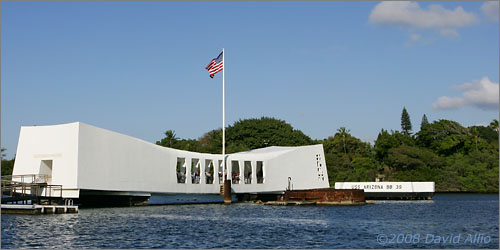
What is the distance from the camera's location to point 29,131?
42094 millimetres

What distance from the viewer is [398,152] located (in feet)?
298

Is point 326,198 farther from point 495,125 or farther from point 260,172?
point 495,125

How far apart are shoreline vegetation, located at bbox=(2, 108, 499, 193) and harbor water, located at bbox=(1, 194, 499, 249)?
5063 centimetres


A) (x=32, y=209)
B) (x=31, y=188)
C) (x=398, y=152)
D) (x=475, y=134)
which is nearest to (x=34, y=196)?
(x=31, y=188)

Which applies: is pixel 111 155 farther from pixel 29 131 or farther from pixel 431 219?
pixel 431 219

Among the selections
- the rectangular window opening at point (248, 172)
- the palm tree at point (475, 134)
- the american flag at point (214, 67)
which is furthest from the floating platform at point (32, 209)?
the palm tree at point (475, 134)

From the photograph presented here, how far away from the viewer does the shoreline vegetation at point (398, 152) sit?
290 ft

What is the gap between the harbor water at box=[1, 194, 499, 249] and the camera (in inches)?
905

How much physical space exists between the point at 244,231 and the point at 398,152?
67390 mm

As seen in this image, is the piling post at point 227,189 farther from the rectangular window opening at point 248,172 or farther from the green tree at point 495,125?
the green tree at point 495,125

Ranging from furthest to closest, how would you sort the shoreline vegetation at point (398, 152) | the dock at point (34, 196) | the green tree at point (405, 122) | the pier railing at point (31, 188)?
1. the green tree at point (405, 122)
2. the shoreline vegetation at point (398, 152)
3. the pier railing at point (31, 188)
4. the dock at point (34, 196)

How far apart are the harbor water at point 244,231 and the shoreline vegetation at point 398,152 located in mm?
50631

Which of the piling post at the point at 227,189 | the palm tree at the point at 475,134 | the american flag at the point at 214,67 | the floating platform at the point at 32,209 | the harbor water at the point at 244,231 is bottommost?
the harbor water at the point at 244,231

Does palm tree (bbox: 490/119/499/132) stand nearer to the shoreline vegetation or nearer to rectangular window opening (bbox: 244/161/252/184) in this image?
the shoreline vegetation
